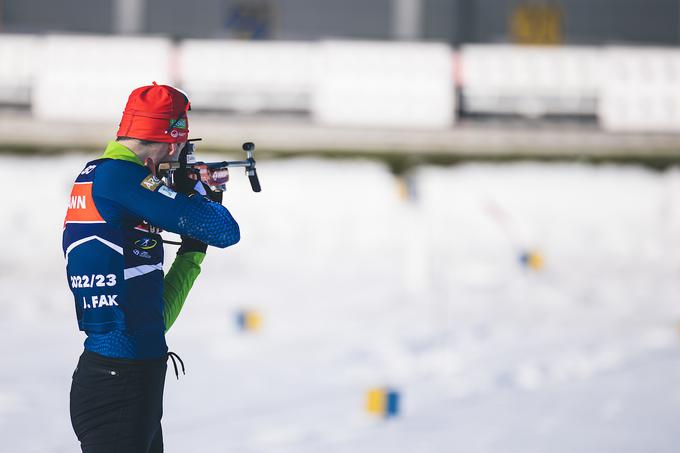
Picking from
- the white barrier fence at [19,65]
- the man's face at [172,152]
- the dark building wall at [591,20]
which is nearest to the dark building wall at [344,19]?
the dark building wall at [591,20]

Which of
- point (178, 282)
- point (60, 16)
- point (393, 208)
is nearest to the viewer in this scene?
point (178, 282)

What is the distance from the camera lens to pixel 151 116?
101 inches

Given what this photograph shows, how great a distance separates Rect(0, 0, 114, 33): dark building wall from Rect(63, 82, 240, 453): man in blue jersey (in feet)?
59.6

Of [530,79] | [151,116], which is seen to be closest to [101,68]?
[530,79]

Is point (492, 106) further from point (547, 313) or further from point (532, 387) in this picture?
point (532, 387)

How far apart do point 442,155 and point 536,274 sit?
3012 mm

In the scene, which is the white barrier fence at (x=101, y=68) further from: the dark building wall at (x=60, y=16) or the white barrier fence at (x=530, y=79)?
the dark building wall at (x=60, y=16)

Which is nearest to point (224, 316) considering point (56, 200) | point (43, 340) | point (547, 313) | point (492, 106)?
point (43, 340)

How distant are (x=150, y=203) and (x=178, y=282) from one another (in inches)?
16.9

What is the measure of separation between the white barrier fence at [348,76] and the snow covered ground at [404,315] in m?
0.84

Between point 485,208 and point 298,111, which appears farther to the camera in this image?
point 298,111

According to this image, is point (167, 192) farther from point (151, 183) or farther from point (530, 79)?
point (530, 79)

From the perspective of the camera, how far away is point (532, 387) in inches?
249

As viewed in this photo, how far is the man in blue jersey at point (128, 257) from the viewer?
2455 mm
